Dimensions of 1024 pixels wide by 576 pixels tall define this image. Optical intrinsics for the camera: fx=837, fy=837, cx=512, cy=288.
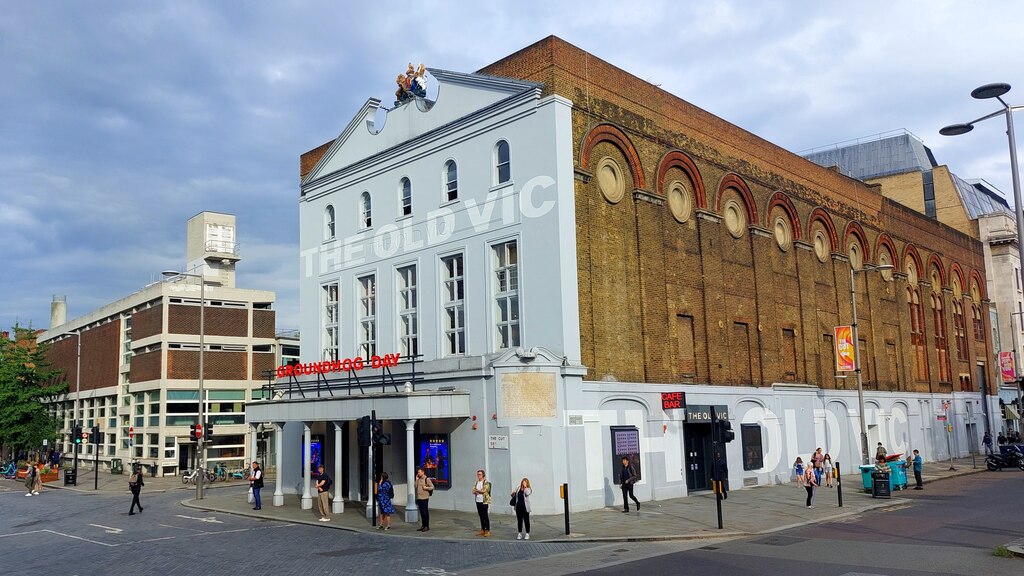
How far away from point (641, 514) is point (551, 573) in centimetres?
1030

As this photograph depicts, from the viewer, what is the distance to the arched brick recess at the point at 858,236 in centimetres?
4788

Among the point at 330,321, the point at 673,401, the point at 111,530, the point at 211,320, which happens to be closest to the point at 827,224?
the point at 673,401

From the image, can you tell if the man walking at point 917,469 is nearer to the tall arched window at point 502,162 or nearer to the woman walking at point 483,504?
the tall arched window at point 502,162

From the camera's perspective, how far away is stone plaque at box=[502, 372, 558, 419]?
2698 cm

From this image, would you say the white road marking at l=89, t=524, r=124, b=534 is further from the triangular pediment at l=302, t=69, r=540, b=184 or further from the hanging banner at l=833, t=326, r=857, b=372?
the hanging banner at l=833, t=326, r=857, b=372

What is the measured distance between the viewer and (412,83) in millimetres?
34531

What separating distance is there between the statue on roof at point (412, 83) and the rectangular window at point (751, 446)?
19.6m

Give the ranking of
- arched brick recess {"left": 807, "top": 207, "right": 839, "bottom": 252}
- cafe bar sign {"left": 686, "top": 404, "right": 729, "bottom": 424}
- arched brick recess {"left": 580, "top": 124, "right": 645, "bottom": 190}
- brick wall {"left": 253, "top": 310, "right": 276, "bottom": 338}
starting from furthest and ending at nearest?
brick wall {"left": 253, "top": 310, "right": 276, "bottom": 338} → arched brick recess {"left": 807, "top": 207, "right": 839, "bottom": 252} → cafe bar sign {"left": 686, "top": 404, "right": 729, "bottom": 424} → arched brick recess {"left": 580, "top": 124, "right": 645, "bottom": 190}

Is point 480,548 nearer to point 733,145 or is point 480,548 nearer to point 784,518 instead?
point 784,518

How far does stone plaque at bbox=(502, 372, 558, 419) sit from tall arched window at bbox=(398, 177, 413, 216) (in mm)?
10230

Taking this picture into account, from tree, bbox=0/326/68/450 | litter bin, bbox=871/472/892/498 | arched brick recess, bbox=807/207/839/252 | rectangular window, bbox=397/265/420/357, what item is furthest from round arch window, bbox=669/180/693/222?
tree, bbox=0/326/68/450

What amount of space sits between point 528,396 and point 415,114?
13.6 metres

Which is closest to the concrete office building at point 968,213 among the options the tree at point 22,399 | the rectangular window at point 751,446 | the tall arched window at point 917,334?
the tall arched window at point 917,334

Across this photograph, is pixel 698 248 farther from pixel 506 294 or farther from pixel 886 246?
pixel 886 246
